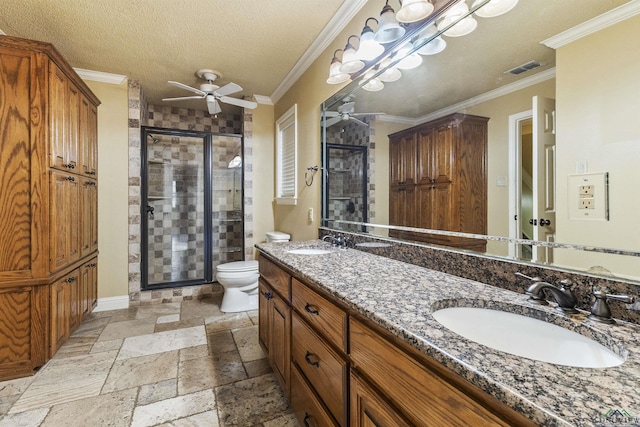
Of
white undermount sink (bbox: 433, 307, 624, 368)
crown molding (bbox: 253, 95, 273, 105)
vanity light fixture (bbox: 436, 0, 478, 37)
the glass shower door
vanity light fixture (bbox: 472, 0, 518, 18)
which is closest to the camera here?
white undermount sink (bbox: 433, 307, 624, 368)

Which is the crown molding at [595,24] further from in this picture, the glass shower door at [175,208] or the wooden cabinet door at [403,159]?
the glass shower door at [175,208]

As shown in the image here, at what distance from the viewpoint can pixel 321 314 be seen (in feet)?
3.87

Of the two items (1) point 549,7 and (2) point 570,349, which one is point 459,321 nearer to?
(2) point 570,349

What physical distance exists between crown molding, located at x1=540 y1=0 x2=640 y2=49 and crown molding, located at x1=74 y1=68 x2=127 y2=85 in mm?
3742

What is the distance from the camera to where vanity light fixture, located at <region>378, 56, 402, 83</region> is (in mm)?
1725

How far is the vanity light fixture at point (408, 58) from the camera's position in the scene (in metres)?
1.58

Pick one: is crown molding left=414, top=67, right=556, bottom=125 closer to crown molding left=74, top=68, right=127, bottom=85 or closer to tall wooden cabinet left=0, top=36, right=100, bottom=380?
tall wooden cabinet left=0, top=36, right=100, bottom=380

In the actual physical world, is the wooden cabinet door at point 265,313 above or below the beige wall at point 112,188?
below

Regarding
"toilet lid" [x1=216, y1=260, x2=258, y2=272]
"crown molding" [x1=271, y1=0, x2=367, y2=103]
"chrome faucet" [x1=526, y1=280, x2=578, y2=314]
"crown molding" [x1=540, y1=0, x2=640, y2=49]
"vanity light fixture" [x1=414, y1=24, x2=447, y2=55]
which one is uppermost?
"crown molding" [x1=271, y1=0, x2=367, y2=103]

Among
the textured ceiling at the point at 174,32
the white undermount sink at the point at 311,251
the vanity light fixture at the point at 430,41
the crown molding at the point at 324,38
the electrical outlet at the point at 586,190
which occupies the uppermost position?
the textured ceiling at the point at 174,32

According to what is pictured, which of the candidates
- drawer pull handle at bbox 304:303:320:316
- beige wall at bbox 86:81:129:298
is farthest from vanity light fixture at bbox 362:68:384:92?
beige wall at bbox 86:81:129:298

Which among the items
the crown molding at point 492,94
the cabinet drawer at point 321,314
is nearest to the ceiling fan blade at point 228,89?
the crown molding at point 492,94

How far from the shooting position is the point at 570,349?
2.45 feet

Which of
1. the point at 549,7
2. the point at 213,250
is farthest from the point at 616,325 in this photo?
the point at 213,250
